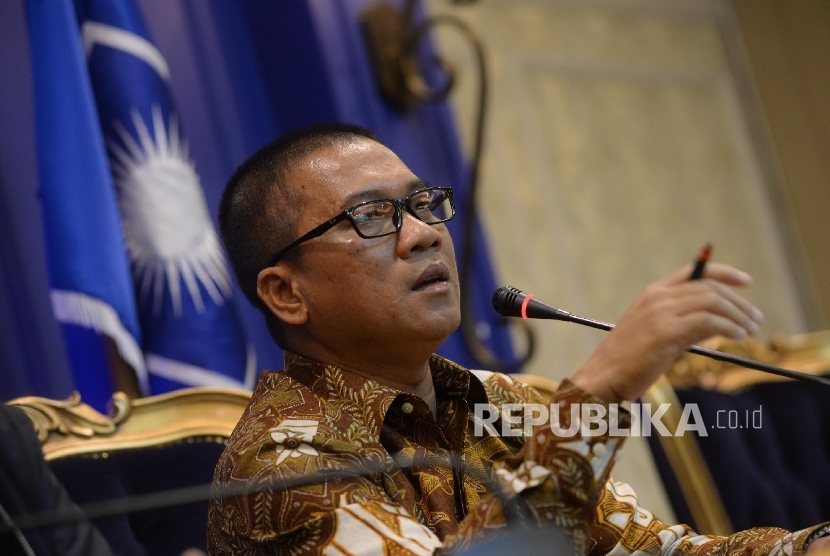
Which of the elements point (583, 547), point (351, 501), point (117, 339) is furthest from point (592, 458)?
point (117, 339)

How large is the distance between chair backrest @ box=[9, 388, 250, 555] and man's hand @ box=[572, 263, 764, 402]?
0.75m

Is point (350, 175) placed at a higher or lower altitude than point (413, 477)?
higher

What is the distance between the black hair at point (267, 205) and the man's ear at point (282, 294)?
3cm

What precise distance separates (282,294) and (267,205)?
5.9 inches

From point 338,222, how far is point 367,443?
36cm

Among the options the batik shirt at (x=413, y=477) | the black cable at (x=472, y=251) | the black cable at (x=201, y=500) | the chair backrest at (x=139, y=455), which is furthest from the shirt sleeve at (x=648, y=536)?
the black cable at (x=472, y=251)

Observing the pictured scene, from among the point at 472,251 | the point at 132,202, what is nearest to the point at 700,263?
the point at 132,202

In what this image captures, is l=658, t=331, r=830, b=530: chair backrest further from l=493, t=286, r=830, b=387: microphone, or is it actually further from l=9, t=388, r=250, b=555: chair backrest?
l=9, t=388, r=250, b=555: chair backrest

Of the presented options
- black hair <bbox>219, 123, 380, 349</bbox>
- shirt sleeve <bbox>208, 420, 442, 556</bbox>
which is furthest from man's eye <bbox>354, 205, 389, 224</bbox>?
shirt sleeve <bbox>208, 420, 442, 556</bbox>

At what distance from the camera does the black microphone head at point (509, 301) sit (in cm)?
133

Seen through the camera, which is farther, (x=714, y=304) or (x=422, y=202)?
(x=422, y=202)

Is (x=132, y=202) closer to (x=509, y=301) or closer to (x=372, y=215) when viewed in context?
(x=372, y=215)

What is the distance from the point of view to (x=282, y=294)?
5.27ft

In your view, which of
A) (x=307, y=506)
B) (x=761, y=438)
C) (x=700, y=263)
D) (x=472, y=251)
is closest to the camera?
(x=700, y=263)
